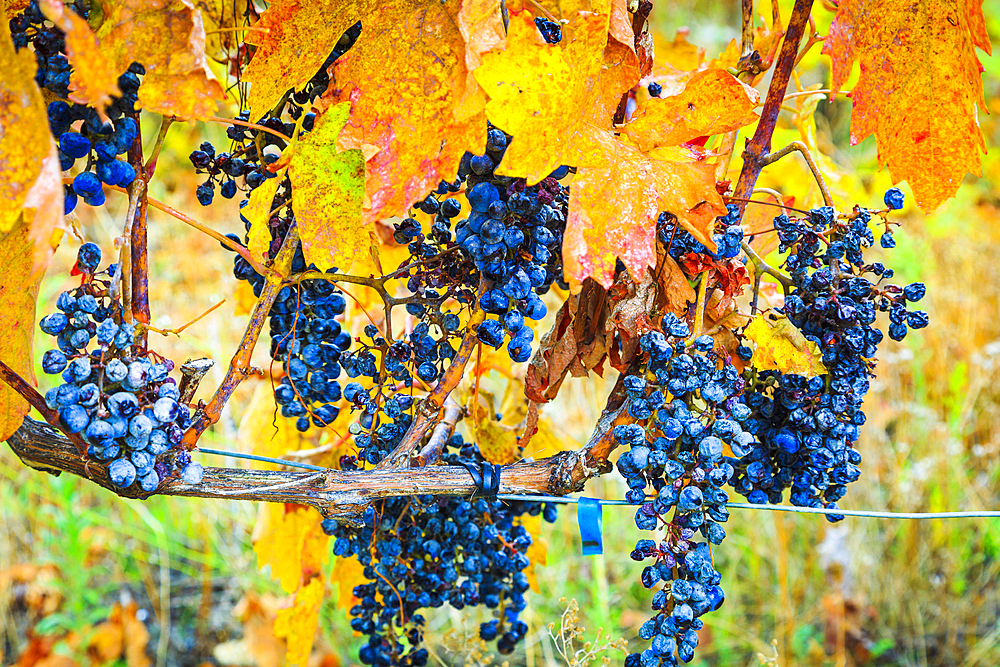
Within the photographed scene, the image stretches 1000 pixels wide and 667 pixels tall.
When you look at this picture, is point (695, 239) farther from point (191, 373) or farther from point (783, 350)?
point (191, 373)

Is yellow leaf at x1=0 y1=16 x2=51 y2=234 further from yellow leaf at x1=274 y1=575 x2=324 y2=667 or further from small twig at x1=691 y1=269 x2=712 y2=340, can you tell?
yellow leaf at x1=274 y1=575 x2=324 y2=667

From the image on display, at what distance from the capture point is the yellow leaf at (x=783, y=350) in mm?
696

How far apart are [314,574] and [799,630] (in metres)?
1.32

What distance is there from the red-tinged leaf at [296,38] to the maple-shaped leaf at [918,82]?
0.43 meters

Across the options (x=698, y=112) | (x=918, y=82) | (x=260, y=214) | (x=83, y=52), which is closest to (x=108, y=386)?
(x=260, y=214)

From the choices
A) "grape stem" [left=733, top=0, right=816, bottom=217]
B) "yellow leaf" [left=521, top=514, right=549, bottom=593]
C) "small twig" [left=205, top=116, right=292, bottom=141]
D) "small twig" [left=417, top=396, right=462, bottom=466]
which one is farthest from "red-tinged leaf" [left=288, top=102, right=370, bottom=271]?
"yellow leaf" [left=521, top=514, right=549, bottom=593]

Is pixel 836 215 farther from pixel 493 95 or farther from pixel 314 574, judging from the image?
pixel 314 574

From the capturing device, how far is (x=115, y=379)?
0.60 meters

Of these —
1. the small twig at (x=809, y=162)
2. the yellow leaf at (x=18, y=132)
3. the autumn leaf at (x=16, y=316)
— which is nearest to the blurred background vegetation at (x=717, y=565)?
the small twig at (x=809, y=162)

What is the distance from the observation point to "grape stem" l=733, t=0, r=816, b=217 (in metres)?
0.68

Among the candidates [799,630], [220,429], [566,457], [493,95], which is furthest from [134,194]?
[799,630]

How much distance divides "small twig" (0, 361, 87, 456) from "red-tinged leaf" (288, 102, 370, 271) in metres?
0.25

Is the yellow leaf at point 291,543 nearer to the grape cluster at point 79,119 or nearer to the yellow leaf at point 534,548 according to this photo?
the yellow leaf at point 534,548

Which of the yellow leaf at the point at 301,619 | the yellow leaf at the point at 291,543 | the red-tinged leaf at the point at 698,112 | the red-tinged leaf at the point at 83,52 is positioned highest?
the red-tinged leaf at the point at 698,112
